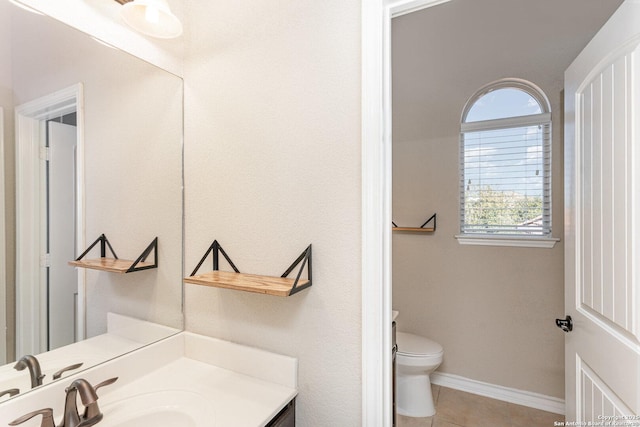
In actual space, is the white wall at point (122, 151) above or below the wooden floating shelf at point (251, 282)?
above

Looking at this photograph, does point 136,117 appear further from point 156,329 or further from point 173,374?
point 173,374

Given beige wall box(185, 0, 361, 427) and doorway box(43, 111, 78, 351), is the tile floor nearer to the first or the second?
beige wall box(185, 0, 361, 427)

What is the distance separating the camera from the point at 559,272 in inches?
77.8

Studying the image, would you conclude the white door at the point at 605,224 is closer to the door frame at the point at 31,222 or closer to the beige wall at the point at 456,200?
the beige wall at the point at 456,200

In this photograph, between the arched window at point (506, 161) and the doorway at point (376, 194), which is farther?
the arched window at point (506, 161)

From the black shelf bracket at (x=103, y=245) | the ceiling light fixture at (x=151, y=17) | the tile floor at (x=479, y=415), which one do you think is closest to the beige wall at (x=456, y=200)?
the tile floor at (x=479, y=415)

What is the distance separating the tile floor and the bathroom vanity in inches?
51.2

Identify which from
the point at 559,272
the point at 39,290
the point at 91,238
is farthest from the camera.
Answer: the point at 559,272

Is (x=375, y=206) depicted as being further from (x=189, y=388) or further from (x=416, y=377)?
(x=416, y=377)

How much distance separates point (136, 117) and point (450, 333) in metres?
2.45

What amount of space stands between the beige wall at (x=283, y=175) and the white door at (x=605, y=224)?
0.76 meters

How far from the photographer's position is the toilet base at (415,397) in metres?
2.00

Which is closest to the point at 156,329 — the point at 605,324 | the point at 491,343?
the point at 605,324

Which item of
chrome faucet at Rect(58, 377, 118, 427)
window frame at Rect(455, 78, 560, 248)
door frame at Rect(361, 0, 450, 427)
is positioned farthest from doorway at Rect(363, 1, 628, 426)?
window frame at Rect(455, 78, 560, 248)
